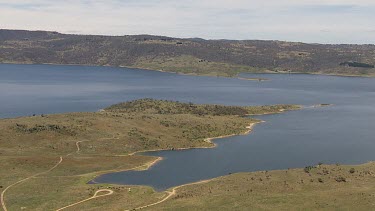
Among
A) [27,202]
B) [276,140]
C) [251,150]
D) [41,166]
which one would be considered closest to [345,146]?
[276,140]

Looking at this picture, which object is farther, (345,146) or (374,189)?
(345,146)

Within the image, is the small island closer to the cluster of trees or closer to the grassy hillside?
the cluster of trees

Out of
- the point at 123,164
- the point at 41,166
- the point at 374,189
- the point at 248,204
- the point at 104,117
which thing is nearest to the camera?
the point at 248,204

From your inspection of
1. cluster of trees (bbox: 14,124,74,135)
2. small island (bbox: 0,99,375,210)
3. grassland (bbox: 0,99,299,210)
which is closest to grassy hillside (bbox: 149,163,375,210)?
small island (bbox: 0,99,375,210)

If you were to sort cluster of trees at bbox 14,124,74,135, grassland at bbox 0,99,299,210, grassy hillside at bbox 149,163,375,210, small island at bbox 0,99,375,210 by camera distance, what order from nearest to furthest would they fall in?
grassy hillside at bbox 149,163,375,210 → small island at bbox 0,99,375,210 → grassland at bbox 0,99,299,210 → cluster of trees at bbox 14,124,74,135

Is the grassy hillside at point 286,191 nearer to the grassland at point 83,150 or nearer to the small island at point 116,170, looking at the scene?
the small island at point 116,170

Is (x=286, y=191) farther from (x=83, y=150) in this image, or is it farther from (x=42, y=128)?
(x=42, y=128)

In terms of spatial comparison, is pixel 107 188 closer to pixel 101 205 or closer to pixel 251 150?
pixel 101 205

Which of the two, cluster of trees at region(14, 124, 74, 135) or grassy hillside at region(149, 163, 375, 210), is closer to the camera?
grassy hillside at region(149, 163, 375, 210)

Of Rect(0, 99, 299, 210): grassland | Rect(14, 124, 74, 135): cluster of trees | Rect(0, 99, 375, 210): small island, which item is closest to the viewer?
Rect(0, 99, 375, 210): small island
